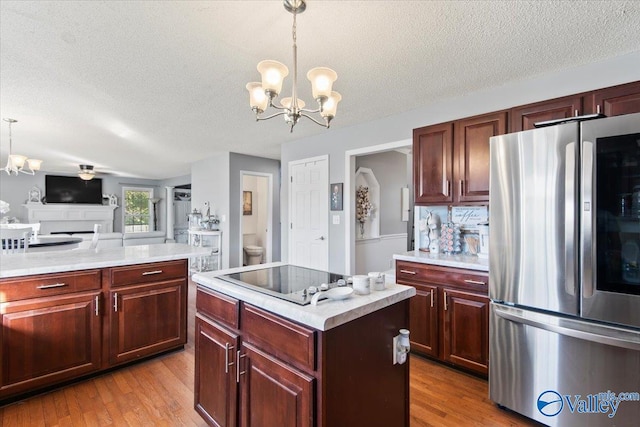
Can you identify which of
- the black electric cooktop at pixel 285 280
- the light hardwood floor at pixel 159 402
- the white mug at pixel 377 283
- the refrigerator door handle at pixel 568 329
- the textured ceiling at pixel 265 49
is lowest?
the light hardwood floor at pixel 159 402

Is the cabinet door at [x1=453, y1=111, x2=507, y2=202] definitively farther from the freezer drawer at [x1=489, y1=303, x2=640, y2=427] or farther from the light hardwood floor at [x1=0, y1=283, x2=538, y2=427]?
the light hardwood floor at [x1=0, y1=283, x2=538, y2=427]

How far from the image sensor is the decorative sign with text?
2.89 m

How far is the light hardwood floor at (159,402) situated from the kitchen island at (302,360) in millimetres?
562

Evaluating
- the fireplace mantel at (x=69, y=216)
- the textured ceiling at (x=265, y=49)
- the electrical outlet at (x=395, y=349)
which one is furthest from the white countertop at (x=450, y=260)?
the fireplace mantel at (x=69, y=216)

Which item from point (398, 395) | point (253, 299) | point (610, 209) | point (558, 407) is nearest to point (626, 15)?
point (610, 209)

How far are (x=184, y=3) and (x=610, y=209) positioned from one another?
2.52 metres

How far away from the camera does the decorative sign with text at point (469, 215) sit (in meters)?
2.89

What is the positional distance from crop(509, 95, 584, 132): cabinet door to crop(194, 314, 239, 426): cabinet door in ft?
8.51

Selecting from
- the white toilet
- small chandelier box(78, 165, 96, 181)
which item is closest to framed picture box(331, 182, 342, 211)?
the white toilet

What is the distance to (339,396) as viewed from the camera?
119 cm

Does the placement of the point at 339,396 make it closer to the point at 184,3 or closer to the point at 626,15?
the point at 184,3

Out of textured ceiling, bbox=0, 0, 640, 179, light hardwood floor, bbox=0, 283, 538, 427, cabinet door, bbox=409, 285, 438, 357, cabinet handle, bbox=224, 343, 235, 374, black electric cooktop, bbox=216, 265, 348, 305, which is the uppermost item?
textured ceiling, bbox=0, 0, 640, 179

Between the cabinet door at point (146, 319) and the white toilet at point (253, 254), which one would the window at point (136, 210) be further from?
the cabinet door at point (146, 319)

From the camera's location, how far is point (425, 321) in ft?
8.75
